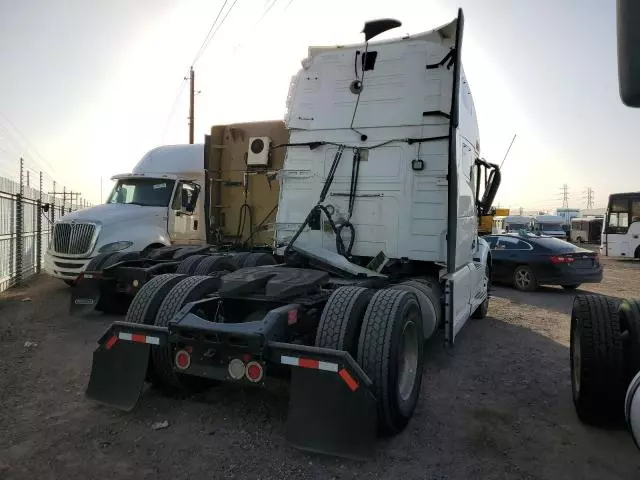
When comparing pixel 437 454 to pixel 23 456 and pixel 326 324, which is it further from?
pixel 23 456

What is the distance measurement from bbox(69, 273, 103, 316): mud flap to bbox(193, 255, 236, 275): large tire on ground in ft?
7.19

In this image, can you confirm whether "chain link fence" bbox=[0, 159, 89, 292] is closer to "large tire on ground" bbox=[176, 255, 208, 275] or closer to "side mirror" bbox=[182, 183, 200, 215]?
"side mirror" bbox=[182, 183, 200, 215]

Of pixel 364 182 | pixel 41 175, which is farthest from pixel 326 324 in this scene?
pixel 41 175

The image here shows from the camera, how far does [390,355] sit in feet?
11.6

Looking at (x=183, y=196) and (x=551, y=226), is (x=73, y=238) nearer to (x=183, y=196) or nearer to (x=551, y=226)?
(x=183, y=196)

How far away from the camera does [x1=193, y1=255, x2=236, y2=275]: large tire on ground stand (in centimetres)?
629

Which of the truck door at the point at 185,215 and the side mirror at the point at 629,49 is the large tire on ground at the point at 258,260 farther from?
the side mirror at the point at 629,49

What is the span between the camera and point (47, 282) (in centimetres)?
1266

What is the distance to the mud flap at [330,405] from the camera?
3129 millimetres

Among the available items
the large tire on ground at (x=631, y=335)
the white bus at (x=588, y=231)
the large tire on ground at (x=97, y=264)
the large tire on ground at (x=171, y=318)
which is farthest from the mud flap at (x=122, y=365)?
the white bus at (x=588, y=231)

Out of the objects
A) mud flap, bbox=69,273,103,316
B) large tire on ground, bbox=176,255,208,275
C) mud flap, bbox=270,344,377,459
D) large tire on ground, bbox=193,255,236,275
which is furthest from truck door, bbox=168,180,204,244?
mud flap, bbox=270,344,377,459

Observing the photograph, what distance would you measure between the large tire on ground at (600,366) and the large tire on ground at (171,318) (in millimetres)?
3115

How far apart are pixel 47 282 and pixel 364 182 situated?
10.1 m

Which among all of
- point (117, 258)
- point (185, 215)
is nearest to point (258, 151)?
point (117, 258)
